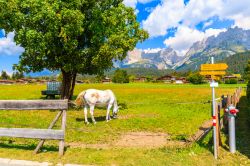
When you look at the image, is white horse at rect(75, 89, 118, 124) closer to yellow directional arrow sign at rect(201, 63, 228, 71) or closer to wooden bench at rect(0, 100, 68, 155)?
wooden bench at rect(0, 100, 68, 155)

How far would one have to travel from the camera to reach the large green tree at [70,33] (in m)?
25.9

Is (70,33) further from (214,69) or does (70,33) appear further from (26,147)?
(214,69)

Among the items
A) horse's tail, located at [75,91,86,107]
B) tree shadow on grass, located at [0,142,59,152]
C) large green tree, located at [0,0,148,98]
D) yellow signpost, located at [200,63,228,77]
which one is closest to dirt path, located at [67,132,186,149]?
tree shadow on grass, located at [0,142,59,152]

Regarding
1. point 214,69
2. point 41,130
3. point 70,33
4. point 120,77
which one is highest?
point 70,33

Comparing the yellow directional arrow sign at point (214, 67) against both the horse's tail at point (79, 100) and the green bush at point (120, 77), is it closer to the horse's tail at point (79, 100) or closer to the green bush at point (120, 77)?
the horse's tail at point (79, 100)

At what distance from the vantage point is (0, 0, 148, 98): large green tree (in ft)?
84.9

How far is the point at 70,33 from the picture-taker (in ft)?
85.7

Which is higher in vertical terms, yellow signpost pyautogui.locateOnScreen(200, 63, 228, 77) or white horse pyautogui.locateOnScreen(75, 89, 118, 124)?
yellow signpost pyautogui.locateOnScreen(200, 63, 228, 77)

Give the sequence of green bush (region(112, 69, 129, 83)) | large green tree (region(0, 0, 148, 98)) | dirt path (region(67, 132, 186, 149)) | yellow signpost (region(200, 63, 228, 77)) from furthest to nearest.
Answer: green bush (region(112, 69, 129, 83))
large green tree (region(0, 0, 148, 98))
dirt path (region(67, 132, 186, 149))
yellow signpost (region(200, 63, 228, 77))

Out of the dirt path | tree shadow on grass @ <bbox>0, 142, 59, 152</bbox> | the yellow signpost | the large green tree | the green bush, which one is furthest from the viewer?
the green bush

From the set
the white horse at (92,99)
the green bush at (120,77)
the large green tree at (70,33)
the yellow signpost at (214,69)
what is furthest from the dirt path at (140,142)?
the green bush at (120,77)

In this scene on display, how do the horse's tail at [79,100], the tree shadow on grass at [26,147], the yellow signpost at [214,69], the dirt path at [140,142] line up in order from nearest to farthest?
the yellow signpost at [214,69], the tree shadow on grass at [26,147], the dirt path at [140,142], the horse's tail at [79,100]

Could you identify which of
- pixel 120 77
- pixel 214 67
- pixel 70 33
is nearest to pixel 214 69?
pixel 214 67

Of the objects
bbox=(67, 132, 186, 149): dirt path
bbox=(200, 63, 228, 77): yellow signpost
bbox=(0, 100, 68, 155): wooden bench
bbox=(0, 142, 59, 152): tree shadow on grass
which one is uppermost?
bbox=(200, 63, 228, 77): yellow signpost
